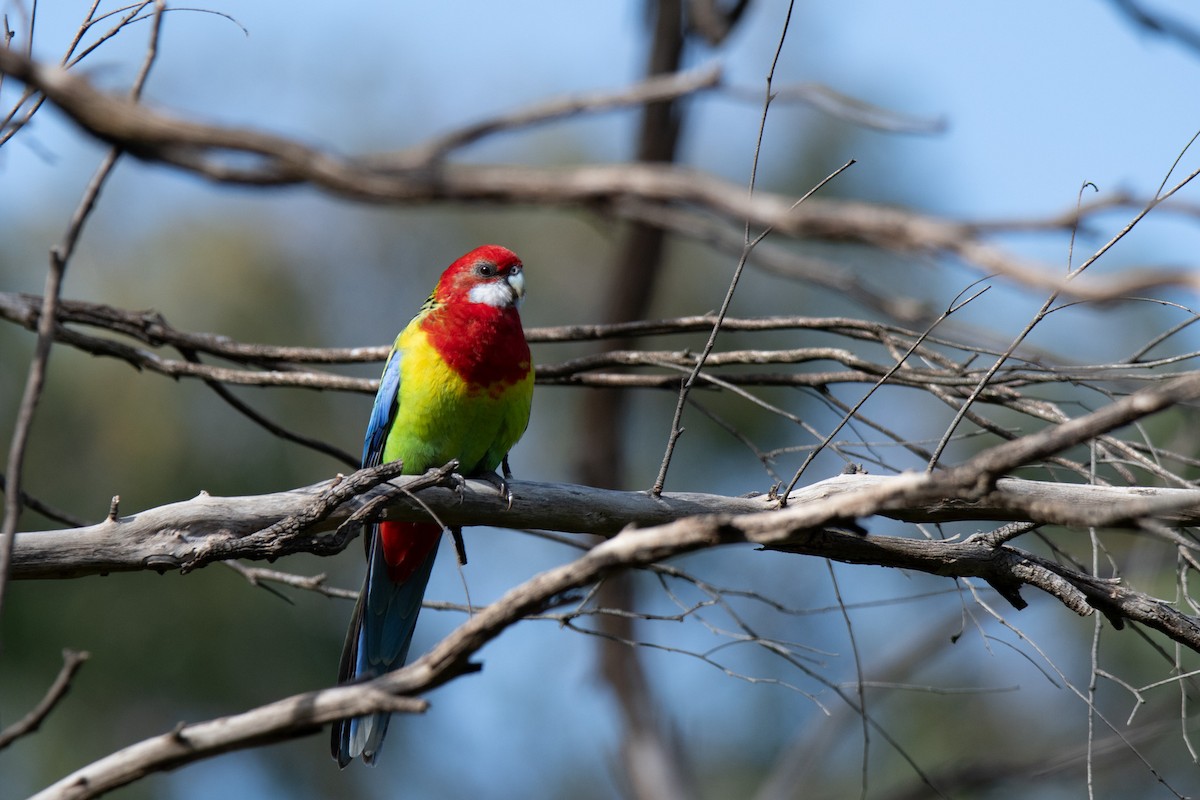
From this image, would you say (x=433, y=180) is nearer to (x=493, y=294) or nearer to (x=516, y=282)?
(x=493, y=294)

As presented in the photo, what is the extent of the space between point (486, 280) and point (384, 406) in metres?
0.81

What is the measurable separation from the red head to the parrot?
0.55ft

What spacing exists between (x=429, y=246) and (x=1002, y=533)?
12.0 meters

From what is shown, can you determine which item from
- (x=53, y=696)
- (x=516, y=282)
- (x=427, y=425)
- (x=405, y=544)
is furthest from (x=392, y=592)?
(x=53, y=696)

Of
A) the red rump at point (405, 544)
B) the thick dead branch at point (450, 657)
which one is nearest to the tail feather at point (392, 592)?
the red rump at point (405, 544)

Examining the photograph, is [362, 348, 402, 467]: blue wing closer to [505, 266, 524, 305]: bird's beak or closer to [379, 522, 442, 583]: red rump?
[379, 522, 442, 583]: red rump

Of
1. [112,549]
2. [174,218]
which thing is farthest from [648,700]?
[174,218]

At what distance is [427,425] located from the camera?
14.6 ft

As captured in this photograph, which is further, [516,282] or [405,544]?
[516,282]

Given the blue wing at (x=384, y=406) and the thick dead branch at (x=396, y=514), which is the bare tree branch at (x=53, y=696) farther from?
the blue wing at (x=384, y=406)

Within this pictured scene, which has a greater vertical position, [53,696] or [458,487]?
[458,487]

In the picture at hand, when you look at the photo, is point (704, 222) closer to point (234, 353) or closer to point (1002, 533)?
point (1002, 533)

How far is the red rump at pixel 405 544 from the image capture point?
4.47 metres

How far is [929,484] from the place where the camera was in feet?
6.87
